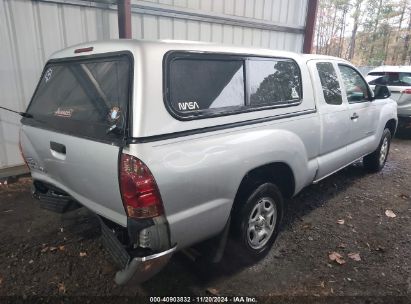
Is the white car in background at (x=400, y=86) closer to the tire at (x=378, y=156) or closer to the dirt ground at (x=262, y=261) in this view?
the tire at (x=378, y=156)

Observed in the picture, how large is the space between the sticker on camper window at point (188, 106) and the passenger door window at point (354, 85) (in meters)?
2.59

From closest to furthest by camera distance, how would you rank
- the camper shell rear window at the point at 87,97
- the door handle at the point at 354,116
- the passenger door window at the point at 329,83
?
the camper shell rear window at the point at 87,97
the passenger door window at the point at 329,83
the door handle at the point at 354,116

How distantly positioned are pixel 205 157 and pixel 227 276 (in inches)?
48.5

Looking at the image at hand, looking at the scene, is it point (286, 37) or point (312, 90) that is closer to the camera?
point (312, 90)

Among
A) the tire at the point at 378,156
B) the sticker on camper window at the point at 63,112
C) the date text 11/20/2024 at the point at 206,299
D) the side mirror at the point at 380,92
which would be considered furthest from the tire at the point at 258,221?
the tire at the point at 378,156

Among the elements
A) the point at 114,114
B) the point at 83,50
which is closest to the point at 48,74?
the point at 83,50

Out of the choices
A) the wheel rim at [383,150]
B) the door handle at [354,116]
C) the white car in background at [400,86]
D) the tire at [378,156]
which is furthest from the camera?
the white car in background at [400,86]

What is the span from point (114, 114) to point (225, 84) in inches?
35.6

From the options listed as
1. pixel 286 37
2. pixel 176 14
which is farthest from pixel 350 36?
pixel 176 14

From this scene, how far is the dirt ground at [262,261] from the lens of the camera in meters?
2.62

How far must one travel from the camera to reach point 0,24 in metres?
4.44

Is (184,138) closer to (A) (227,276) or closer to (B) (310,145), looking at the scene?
(A) (227,276)

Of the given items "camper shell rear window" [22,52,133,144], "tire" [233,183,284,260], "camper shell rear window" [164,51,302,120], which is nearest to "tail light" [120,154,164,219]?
"camper shell rear window" [22,52,133,144]

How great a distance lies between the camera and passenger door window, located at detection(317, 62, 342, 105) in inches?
142
